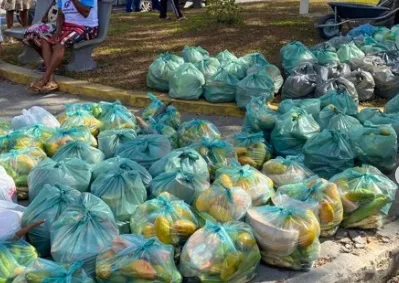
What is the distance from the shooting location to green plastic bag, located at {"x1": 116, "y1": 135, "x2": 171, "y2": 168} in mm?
4793

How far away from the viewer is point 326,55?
24.0 feet

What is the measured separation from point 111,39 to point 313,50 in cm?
339

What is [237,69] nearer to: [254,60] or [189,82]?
[254,60]

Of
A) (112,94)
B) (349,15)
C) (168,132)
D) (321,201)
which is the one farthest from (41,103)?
(349,15)

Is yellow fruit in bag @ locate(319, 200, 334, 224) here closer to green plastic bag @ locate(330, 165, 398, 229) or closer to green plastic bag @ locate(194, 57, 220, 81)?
green plastic bag @ locate(330, 165, 398, 229)

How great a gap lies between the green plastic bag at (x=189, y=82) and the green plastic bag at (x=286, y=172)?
2.44 metres

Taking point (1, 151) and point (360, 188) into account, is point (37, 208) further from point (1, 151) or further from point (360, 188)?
point (360, 188)

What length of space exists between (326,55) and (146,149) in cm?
317

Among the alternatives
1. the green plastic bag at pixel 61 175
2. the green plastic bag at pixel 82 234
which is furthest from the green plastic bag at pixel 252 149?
the green plastic bag at pixel 82 234

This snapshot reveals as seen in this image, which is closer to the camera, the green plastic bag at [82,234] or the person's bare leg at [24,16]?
the green plastic bag at [82,234]

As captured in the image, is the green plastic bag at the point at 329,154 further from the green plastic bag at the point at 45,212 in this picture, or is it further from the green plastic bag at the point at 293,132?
the green plastic bag at the point at 45,212

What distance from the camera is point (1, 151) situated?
512 cm

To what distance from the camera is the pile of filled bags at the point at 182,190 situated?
3484mm

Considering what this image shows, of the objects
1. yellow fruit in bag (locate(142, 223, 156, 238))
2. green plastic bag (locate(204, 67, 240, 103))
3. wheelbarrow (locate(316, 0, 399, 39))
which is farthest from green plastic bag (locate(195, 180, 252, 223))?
wheelbarrow (locate(316, 0, 399, 39))
